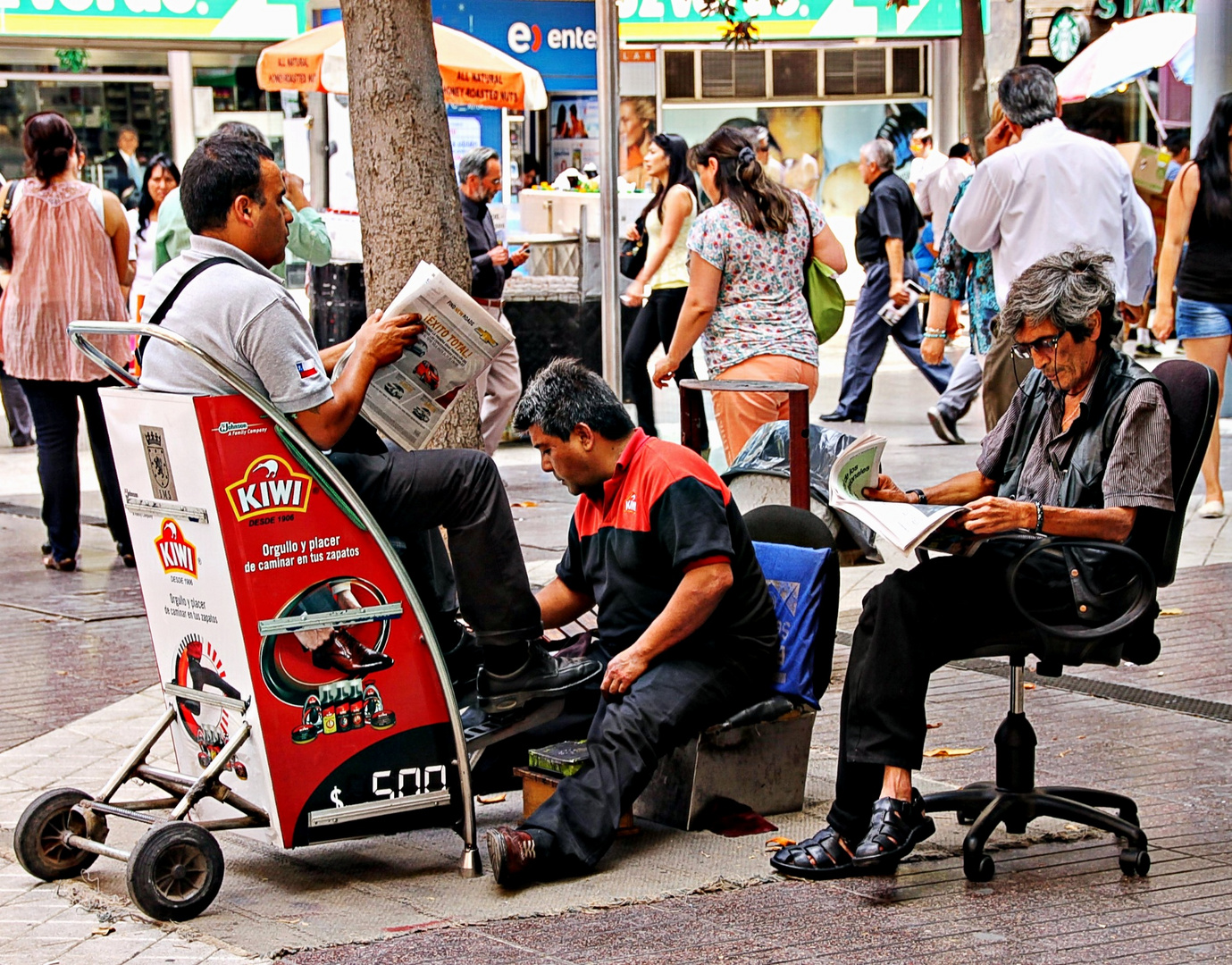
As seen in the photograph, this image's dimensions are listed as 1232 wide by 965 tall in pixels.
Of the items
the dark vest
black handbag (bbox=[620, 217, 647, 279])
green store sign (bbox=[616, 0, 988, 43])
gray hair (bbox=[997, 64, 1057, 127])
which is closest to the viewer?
the dark vest

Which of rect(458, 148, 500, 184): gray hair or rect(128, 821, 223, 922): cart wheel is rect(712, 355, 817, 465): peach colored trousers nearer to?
rect(458, 148, 500, 184): gray hair

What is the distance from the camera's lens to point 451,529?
13.4 ft

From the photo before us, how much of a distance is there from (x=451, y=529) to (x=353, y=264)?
7362mm

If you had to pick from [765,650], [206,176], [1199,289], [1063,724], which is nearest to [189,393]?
[206,176]

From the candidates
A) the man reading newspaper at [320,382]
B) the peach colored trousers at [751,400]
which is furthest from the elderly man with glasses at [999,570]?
the peach colored trousers at [751,400]

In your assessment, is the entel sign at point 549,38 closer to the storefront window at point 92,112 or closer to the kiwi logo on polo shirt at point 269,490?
the storefront window at point 92,112

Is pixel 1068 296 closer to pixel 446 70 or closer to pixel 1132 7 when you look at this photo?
pixel 446 70

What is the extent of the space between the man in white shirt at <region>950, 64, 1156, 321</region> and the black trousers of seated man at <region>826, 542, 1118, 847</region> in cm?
324

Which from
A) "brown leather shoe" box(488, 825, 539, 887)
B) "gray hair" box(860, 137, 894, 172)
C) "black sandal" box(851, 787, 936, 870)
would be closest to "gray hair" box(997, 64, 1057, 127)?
Answer: "black sandal" box(851, 787, 936, 870)

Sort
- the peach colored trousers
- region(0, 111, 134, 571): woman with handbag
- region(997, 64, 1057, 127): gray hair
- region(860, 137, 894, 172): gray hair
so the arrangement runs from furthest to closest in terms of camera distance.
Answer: region(860, 137, 894, 172): gray hair → region(0, 111, 134, 571): woman with handbag → region(997, 64, 1057, 127): gray hair → the peach colored trousers

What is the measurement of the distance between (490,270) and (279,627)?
18.2ft

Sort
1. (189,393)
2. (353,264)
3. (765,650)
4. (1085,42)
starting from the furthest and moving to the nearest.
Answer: (1085,42)
(353,264)
(765,650)
(189,393)

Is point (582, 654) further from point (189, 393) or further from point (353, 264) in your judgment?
point (353, 264)

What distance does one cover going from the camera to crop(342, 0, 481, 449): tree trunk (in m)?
5.66
